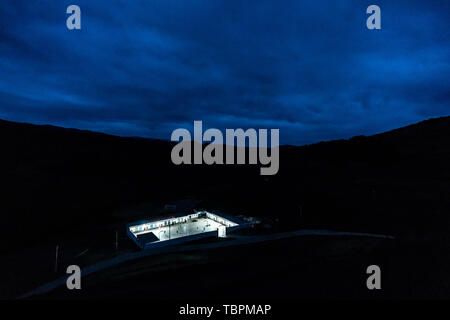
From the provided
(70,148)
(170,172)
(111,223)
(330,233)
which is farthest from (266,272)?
(70,148)

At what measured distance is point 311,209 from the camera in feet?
116

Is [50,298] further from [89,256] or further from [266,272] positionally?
[266,272]

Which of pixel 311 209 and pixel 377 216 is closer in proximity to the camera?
pixel 377 216

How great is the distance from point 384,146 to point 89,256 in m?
83.9

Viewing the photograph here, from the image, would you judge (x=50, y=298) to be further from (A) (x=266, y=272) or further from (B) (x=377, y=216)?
(B) (x=377, y=216)

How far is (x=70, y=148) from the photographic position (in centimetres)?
8662

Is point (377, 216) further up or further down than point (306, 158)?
further down

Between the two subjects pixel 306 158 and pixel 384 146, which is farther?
pixel 306 158

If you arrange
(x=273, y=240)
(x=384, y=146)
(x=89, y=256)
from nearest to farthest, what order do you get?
(x=89, y=256) < (x=273, y=240) < (x=384, y=146)

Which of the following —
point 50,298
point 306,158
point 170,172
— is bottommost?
point 50,298
